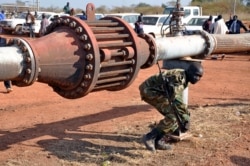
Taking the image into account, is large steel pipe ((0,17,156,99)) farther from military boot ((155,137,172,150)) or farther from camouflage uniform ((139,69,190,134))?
military boot ((155,137,172,150))

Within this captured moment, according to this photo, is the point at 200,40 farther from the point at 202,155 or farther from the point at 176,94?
the point at 202,155

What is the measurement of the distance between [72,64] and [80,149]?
2929 mm

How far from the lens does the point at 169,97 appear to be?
216 inches

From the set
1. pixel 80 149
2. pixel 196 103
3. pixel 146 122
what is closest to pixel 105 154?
pixel 80 149

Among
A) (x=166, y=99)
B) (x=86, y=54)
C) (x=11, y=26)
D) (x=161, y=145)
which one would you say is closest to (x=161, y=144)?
(x=161, y=145)

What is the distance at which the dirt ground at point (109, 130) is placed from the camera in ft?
18.4

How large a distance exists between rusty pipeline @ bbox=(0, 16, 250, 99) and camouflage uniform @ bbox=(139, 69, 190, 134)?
5.92ft

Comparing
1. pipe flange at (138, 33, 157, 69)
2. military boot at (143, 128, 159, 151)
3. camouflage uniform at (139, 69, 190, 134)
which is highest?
pipe flange at (138, 33, 157, 69)

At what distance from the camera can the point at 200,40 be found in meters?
5.71

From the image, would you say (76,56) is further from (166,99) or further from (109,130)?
(109,130)

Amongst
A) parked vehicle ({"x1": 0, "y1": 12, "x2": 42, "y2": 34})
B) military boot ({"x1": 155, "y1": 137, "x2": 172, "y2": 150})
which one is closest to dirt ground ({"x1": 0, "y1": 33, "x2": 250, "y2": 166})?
military boot ({"x1": 155, "y1": 137, "x2": 172, "y2": 150})

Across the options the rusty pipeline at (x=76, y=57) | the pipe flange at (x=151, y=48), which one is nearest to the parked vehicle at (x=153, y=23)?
the pipe flange at (x=151, y=48)

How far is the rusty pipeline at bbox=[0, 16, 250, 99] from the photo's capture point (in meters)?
3.02

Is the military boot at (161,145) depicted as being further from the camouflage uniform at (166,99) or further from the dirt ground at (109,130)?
the camouflage uniform at (166,99)
